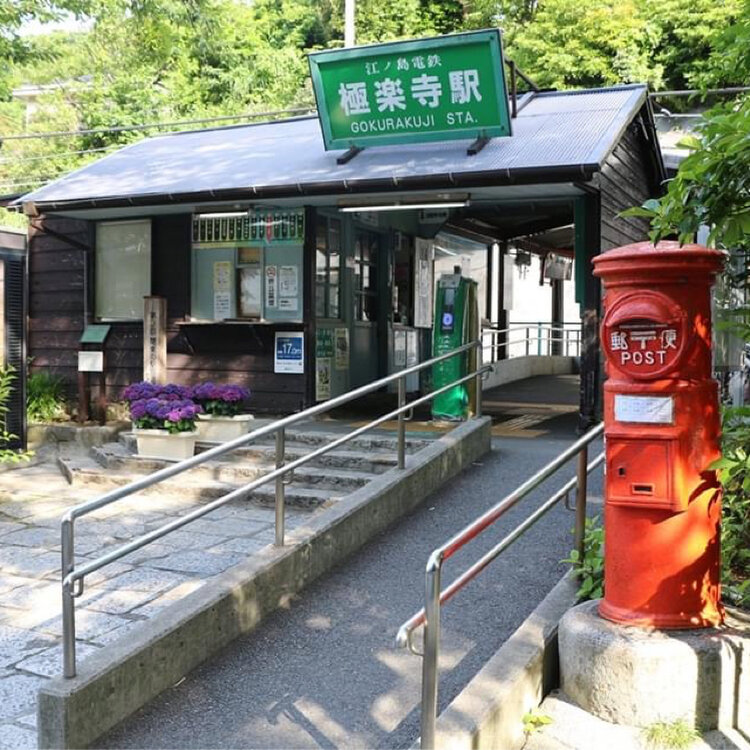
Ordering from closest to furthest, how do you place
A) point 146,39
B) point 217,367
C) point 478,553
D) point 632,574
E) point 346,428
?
1. point 632,574
2. point 478,553
3. point 346,428
4. point 217,367
5. point 146,39

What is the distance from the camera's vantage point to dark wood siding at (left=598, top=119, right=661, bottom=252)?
30.3ft

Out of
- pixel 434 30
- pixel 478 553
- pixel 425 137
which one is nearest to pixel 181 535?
pixel 478 553

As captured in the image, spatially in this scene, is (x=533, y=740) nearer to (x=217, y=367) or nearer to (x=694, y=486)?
(x=694, y=486)

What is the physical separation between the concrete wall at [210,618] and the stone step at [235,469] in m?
0.71

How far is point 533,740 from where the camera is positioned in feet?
11.4

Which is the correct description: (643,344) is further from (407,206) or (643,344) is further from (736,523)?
(407,206)

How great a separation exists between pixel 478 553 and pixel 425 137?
542 cm

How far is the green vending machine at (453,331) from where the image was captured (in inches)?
348

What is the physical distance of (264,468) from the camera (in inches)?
305

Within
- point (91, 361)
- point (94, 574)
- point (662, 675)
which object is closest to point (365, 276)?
point (91, 361)

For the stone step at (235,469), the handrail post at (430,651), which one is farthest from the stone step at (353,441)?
the handrail post at (430,651)

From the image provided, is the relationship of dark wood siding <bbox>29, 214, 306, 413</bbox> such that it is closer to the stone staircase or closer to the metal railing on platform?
the stone staircase

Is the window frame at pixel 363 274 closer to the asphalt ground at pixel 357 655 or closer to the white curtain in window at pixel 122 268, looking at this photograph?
the white curtain in window at pixel 122 268

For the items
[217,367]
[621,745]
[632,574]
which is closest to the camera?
[621,745]
